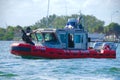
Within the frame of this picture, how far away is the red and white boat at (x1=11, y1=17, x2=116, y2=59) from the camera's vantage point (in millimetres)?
30891

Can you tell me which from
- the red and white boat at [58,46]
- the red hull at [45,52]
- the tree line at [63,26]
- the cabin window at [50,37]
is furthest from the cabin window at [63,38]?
the tree line at [63,26]

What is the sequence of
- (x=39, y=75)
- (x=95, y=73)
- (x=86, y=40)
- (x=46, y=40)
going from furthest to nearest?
1. (x=86, y=40)
2. (x=46, y=40)
3. (x=95, y=73)
4. (x=39, y=75)

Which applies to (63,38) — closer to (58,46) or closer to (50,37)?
(58,46)

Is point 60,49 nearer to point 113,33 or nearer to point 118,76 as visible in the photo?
point 118,76

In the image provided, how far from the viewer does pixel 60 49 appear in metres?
32.0

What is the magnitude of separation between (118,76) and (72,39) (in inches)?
469

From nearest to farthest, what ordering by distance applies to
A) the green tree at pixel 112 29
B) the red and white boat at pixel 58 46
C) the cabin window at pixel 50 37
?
the red and white boat at pixel 58 46 → the cabin window at pixel 50 37 → the green tree at pixel 112 29

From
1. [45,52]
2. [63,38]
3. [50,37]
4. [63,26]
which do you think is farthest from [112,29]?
[45,52]

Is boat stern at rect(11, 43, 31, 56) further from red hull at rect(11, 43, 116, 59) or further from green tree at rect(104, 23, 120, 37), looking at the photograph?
green tree at rect(104, 23, 120, 37)

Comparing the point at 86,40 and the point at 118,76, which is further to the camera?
the point at 86,40

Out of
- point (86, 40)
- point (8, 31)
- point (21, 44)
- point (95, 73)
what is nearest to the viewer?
point (95, 73)

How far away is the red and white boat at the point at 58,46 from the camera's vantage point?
1216 inches

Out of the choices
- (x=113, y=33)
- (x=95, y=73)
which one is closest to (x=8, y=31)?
(x=113, y=33)

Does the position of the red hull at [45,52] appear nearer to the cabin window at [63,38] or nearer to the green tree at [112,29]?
the cabin window at [63,38]
